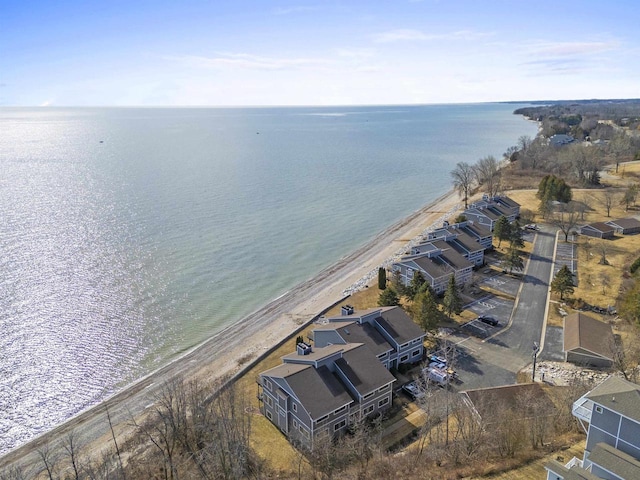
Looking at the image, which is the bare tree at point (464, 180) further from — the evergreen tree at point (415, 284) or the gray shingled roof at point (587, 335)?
the gray shingled roof at point (587, 335)

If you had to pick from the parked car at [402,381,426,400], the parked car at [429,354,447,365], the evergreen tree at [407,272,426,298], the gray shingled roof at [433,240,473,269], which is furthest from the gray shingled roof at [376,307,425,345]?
the gray shingled roof at [433,240,473,269]

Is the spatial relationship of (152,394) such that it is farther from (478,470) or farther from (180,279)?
(478,470)

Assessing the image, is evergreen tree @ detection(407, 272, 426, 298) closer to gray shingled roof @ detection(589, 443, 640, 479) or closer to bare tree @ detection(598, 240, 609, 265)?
gray shingled roof @ detection(589, 443, 640, 479)

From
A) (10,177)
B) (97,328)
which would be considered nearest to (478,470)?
(97,328)

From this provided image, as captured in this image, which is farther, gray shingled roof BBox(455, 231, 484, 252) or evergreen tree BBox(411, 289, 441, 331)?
gray shingled roof BBox(455, 231, 484, 252)

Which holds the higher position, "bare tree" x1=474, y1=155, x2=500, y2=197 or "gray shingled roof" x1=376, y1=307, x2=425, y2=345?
"bare tree" x1=474, y1=155, x2=500, y2=197

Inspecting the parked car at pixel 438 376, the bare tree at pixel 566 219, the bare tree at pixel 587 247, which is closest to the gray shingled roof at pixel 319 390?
the parked car at pixel 438 376

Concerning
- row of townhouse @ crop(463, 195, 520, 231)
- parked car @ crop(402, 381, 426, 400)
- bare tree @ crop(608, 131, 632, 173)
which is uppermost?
bare tree @ crop(608, 131, 632, 173)
